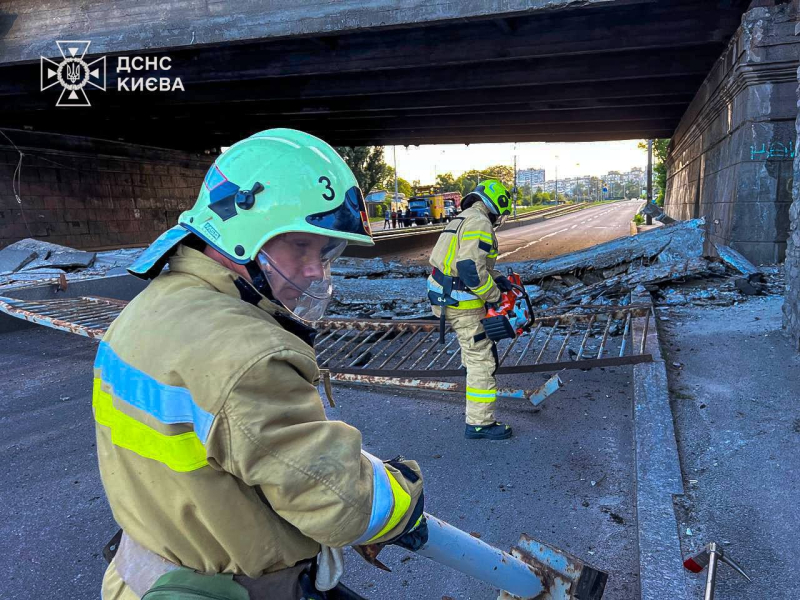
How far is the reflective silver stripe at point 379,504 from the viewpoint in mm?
1189

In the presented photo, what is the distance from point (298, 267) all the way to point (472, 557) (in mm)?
995

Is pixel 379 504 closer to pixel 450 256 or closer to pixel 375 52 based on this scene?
pixel 450 256

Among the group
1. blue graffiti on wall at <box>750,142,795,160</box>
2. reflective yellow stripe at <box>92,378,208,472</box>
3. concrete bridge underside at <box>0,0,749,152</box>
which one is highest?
concrete bridge underside at <box>0,0,749,152</box>

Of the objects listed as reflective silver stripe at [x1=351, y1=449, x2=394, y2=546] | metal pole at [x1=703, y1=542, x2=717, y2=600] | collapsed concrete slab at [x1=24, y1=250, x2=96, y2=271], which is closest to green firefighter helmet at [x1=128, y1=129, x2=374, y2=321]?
reflective silver stripe at [x1=351, y1=449, x2=394, y2=546]

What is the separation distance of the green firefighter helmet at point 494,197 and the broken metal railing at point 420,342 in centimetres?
140

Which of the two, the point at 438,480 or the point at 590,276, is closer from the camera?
the point at 438,480

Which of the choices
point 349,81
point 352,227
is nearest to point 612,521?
point 352,227

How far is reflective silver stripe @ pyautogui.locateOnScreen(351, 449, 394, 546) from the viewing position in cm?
119

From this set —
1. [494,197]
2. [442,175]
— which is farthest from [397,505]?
[442,175]

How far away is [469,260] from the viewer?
162 inches

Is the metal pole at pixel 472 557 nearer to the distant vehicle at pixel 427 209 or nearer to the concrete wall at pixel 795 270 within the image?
the concrete wall at pixel 795 270

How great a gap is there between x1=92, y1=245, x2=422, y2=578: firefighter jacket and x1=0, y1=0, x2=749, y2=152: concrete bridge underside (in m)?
7.54

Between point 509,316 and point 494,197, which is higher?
point 494,197

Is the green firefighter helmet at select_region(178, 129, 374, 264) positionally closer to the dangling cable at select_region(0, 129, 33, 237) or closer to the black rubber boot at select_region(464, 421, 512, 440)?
the black rubber boot at select_region(464, 421, 512, 440)
